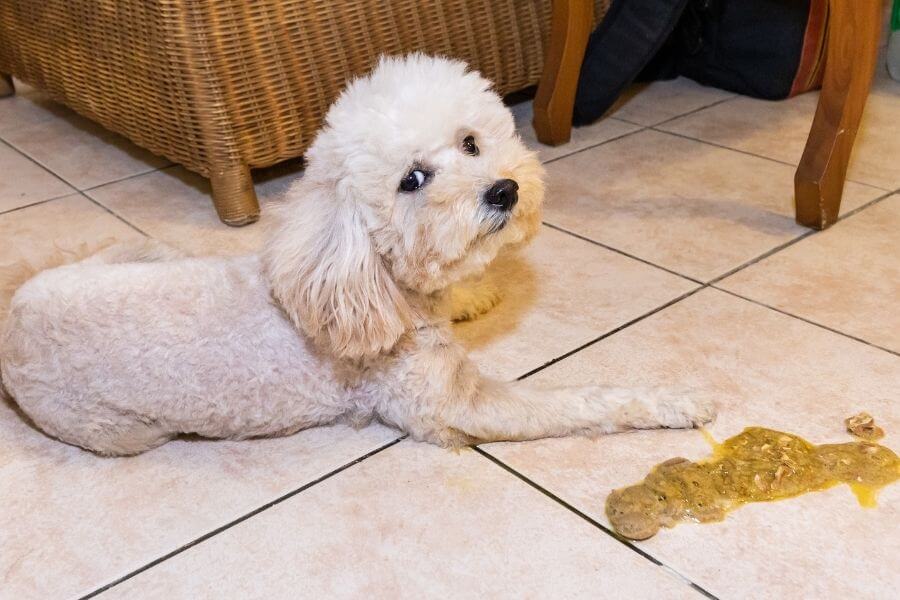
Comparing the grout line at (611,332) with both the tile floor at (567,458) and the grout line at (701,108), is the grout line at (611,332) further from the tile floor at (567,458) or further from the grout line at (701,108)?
the grout line at (701,108)

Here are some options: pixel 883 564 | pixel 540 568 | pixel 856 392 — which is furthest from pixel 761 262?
pixel 540 568

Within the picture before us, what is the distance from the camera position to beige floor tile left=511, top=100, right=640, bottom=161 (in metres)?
2.16

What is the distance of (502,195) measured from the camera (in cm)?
112

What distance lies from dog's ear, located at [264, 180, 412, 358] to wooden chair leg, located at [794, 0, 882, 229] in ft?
3.22

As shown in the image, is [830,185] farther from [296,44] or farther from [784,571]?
[296,44]

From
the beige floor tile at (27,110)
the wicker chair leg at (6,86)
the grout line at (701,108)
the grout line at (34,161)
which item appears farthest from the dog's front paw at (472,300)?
the wicker chair leg at (6,86)

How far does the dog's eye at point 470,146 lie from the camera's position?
3.80ft

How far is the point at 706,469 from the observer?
1130 mm

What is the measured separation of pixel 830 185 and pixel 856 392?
57 cm

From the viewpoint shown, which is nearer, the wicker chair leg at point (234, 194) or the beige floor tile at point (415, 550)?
the beige floor tile at point (415, 550)

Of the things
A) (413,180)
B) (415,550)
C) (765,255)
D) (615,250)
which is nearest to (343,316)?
(413,180)

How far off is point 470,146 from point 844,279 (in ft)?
2.58

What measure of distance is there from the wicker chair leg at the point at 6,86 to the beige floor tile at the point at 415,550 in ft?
6.91

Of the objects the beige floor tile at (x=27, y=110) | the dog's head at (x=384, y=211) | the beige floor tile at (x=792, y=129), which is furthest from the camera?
the beige floor tile at (x=27, y=110)
